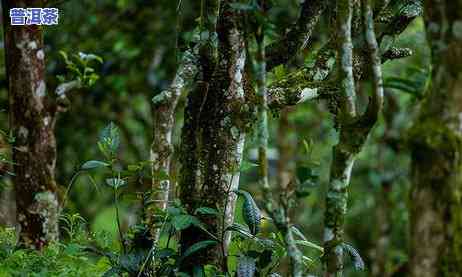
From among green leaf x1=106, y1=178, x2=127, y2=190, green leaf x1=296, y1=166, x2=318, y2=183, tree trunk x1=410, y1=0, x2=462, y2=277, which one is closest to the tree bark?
green leaf x1=106, y1=178, x2=127, y2=190

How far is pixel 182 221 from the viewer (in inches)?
117

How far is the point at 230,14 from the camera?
132 inches

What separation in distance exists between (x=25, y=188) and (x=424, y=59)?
4.02 m

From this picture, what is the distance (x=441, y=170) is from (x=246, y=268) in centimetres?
107

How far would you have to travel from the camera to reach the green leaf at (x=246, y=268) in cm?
296

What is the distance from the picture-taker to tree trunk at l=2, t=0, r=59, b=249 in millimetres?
3875

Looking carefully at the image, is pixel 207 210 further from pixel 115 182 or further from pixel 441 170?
pixel 441 170

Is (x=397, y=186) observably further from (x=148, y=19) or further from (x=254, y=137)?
(x=254, y=137)

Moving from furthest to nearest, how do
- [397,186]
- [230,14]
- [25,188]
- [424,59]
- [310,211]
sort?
[310,211] < [397,186] < [424,59] < [25,188] < [230,14]

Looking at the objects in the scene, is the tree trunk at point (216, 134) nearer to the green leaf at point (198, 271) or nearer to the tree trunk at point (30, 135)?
the green leaf at point (198, 271)

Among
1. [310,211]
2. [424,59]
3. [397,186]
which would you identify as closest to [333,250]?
[424,59]

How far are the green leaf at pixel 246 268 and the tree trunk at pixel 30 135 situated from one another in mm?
Result: 1265

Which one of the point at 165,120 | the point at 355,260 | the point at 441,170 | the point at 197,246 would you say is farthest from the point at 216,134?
the point at 441,170

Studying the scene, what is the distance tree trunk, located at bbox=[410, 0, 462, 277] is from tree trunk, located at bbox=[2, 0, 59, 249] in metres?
2.24
